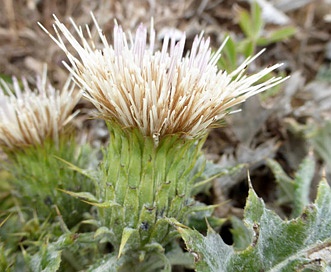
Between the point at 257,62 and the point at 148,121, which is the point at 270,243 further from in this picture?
the point at 257,62

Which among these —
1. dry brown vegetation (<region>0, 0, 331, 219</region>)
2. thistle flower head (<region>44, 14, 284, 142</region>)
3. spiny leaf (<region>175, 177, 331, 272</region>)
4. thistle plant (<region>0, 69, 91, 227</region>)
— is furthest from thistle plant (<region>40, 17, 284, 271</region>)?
dry brown vegetation (<region>0, 0, 331, 219</region>)

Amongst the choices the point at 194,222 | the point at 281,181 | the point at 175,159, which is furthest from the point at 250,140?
the point at 175,159

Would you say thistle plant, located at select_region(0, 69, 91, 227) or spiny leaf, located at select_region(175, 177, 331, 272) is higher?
thistle plant, located at select_region(0, 69, 91, 227)

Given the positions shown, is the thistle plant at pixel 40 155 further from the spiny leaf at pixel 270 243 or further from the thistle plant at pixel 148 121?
the spiny leaf at pixel 270 243

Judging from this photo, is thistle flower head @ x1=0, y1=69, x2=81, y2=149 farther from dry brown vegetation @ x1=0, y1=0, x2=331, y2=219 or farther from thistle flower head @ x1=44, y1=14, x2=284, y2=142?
dry brown vegetation @ x1=0, y1=0, x2=331, y2=219

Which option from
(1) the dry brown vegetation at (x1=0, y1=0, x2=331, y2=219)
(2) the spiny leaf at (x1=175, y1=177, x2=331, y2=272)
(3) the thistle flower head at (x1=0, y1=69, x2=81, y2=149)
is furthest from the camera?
(1) the dry brown vegetation at (x1=0, y1=0, x2=331, y2=219)

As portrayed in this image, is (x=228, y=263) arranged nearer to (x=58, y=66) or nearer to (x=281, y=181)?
(x=281, y=181)

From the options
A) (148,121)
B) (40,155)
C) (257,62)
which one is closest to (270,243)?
(148,121)
